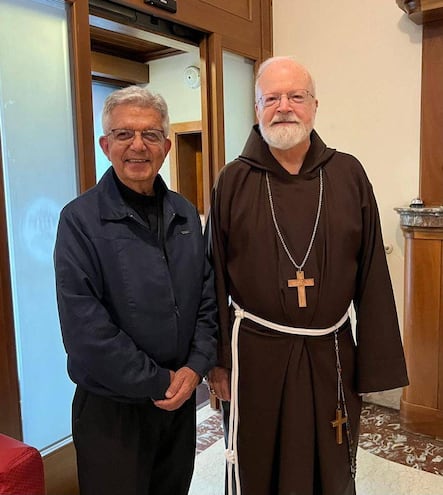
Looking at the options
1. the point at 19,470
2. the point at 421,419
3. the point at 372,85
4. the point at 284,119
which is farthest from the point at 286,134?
the point at 421,419

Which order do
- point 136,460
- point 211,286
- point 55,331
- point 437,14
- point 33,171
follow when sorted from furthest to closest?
point 437,14
point 55,331
point 33,171
point 211,286
point 136,460

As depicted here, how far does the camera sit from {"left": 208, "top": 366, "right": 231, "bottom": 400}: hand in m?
1.53

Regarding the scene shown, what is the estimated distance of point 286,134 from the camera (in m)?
1.43

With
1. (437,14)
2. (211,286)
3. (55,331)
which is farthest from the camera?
(437,14)

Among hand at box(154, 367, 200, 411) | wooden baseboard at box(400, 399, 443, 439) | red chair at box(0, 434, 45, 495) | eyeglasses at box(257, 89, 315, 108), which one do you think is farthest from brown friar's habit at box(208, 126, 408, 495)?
wooden baseboard at box(400, 399, 443, 439)

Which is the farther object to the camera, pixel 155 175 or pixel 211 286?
pixel 211 286

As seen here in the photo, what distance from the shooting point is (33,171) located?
179 cm

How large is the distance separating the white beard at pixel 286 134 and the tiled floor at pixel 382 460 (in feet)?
4.50

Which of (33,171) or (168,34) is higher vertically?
(168,34)

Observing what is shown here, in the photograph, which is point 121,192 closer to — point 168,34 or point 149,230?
point 149,230

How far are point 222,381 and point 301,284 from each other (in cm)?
38

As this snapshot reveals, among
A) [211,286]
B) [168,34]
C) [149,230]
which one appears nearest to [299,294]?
[211,286]

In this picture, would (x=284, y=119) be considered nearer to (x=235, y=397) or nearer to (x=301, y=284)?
(x=301, y=284)

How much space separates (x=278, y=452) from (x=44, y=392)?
895mm
